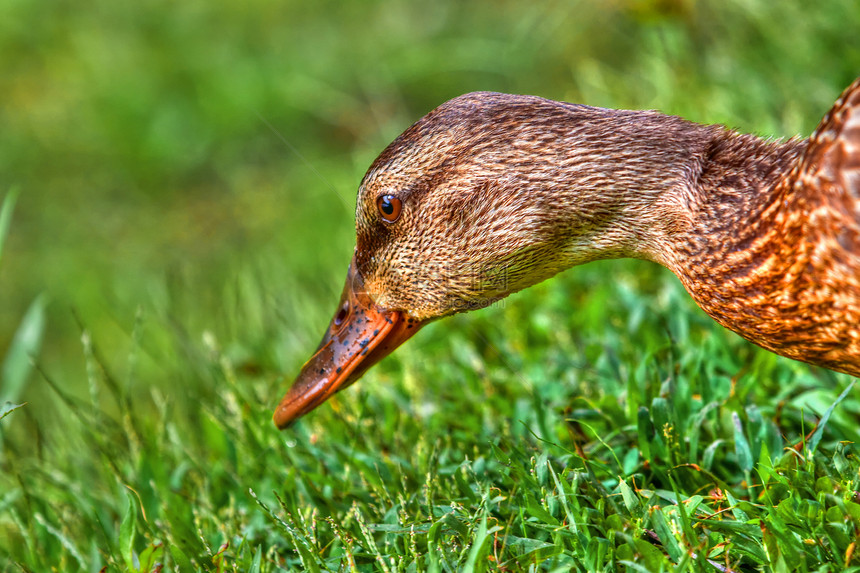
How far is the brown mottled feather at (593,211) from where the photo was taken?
2.12 meters

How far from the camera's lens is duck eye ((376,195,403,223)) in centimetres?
254

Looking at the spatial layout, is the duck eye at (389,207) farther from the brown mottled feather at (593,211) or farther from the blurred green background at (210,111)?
the blurred green background at (210,111)

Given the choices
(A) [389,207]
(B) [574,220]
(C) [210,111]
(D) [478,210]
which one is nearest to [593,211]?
(B) [574,220]

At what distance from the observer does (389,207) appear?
2555mm

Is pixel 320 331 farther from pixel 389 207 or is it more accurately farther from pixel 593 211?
pixel 593 211

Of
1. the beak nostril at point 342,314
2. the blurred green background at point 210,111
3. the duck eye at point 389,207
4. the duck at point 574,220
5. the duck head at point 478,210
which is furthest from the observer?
the blurred green background at point 210,111

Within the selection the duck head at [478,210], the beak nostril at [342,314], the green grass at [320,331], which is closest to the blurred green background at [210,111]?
the green grass at [320,331]

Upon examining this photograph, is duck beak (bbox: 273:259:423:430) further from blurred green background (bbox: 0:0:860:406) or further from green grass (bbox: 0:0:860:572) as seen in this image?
blurred green background (bbox: 0:0:860:406)

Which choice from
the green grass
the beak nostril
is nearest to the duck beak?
the beak nostril

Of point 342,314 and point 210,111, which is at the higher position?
point 210,111

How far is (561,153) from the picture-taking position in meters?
2.41

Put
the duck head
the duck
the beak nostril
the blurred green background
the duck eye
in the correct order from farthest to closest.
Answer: the blurred green background → the beak nostril → the duck eye → the duck head → the duck

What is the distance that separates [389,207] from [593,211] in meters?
0.59

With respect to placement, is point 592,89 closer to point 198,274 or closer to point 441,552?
point 198,274
